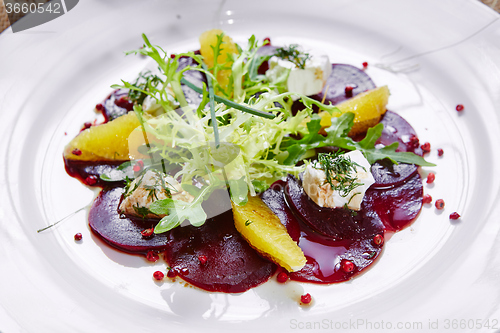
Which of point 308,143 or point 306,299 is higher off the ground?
point 308,143

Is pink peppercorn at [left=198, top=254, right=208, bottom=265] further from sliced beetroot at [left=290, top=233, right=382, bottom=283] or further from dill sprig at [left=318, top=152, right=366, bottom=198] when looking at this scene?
dill sprig at [left=318, top=152, right=366, bottom=198]

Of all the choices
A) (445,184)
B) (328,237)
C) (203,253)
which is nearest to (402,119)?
(445,184)

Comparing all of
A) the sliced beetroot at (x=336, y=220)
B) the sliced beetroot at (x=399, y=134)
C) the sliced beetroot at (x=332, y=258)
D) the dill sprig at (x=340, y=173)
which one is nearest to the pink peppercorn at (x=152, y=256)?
the sliced beetroot at (x=332, y=258)

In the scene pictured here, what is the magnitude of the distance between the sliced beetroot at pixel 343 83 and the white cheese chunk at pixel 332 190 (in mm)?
1072

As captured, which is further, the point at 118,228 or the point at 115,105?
the point at 115,105

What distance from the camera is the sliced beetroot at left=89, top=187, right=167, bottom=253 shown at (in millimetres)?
3070

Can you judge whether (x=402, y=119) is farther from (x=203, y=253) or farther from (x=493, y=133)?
(x=203, y=253)

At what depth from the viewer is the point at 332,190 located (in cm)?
313

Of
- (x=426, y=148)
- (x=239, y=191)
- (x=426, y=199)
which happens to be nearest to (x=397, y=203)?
(x=426, y=199)

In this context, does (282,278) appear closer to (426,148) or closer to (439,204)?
(439,204)

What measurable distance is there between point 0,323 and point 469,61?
4326mm

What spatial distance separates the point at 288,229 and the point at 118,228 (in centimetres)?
124

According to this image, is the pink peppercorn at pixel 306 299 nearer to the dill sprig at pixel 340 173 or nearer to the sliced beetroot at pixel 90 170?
the dill sprig at pixel 340 173

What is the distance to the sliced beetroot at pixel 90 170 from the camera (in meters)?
3.49
